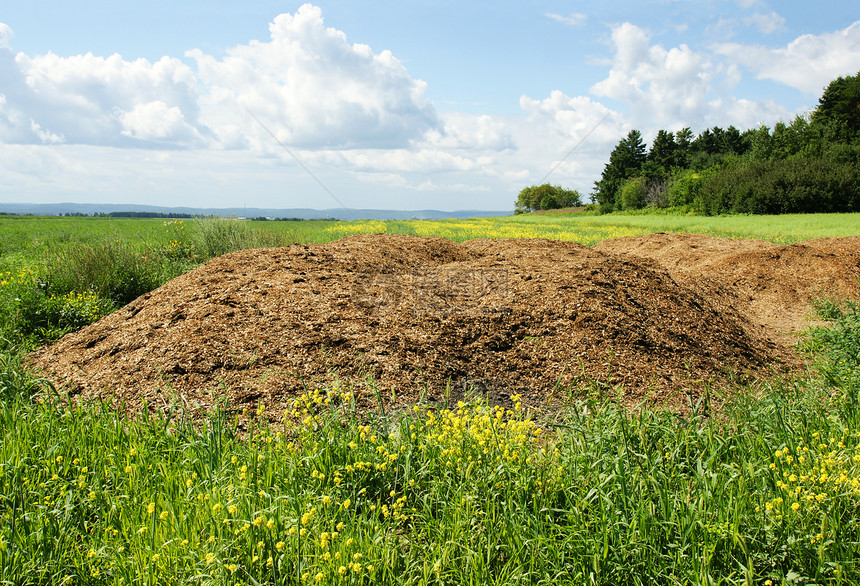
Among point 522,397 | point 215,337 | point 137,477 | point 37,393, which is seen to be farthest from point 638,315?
point 37,393

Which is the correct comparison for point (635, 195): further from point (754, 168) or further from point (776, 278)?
point (776, 278)

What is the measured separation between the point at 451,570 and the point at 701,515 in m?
1.13

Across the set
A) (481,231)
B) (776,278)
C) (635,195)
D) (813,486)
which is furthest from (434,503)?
(635,195)

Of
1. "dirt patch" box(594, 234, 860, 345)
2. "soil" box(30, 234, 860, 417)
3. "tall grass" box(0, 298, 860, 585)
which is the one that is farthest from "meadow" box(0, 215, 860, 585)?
"dirt patch" box(594, 234, 860, 345)

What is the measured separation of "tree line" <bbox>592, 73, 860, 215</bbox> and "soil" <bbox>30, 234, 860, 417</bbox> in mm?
33372

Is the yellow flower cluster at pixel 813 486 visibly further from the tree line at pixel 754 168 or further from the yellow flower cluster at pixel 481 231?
the tree line at pixel 754 168

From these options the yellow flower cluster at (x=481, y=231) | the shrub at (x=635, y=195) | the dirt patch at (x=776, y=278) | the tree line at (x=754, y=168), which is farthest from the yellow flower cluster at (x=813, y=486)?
the shrub at (x=635, y=195)

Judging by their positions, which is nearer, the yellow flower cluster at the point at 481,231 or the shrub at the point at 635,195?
the yellow flower cluster at the point at 481,231

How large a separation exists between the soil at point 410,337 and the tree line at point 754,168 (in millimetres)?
33372

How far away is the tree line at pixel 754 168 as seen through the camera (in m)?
32.2

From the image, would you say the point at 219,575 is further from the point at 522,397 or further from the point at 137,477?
the point at 522,397

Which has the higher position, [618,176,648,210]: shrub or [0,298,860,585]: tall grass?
[618,176,648,210]: shrub

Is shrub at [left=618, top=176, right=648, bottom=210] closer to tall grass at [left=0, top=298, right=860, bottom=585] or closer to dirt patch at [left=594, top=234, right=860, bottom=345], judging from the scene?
dirt patch at [left=594, top=234, right=860, bottom=345]

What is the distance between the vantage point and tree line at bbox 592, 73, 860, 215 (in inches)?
1268
